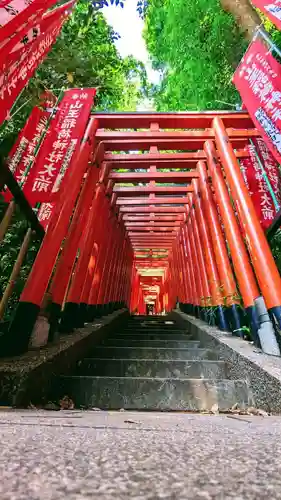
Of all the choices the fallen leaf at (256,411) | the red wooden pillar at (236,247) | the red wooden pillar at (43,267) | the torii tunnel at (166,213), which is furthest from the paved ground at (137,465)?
the red wooden pillar at (236,247)

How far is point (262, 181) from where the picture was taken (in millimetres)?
5293

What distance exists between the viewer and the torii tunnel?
3822 mm

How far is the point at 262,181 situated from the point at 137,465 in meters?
4.94

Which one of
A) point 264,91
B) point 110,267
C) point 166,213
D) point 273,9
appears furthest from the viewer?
point 166,213

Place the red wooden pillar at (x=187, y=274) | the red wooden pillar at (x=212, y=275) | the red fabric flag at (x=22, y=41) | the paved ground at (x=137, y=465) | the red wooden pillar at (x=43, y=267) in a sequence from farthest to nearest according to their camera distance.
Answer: the red wooden pillar at (x=187, y=274)
the red wooden pillar at (x=212, y=275)
the red wooden pillar at (x=43, y=267)
the red fabric flag at (x=22, y=41)
the paved ground at (x=137, y=465)

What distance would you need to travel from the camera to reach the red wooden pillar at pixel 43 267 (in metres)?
3.15

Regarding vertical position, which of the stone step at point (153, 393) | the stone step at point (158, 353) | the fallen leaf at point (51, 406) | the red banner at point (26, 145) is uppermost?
the red banner at point (26, 145)

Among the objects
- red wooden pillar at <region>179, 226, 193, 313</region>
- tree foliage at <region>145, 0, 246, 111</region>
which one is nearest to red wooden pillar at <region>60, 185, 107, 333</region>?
tree foliage at <region>145, 0, 246, 111</region>

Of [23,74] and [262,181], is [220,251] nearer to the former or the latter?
[262,181]

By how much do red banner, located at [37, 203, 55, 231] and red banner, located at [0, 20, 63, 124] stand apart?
5.15 ft

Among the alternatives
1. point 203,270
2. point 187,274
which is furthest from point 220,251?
point 187,274

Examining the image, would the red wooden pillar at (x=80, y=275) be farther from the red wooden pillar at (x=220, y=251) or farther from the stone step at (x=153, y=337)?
the red wooden pillar at (x=220, y=251)

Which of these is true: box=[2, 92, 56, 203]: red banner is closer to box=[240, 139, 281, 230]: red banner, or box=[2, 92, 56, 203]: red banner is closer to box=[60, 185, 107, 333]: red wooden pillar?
box=[60, 185, 107, 333]: red wooden pillar

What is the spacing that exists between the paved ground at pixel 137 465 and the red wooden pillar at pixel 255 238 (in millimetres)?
2280
